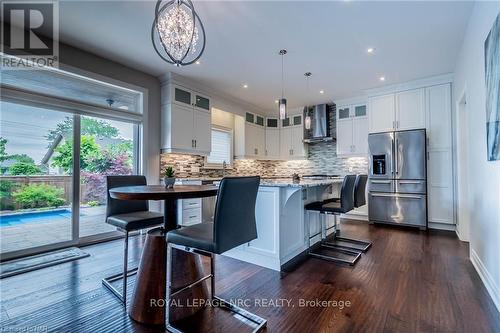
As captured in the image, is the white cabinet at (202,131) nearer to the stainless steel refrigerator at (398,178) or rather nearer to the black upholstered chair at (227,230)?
the black upholstered chair at (227,230)

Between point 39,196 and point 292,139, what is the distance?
5302 millimetres

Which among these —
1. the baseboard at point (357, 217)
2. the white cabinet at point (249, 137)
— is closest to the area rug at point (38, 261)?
the white cabinet at point (249, 137)

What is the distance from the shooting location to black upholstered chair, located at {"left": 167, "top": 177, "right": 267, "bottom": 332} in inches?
59.0

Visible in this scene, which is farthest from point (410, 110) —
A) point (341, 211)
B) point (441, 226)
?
point (341, 211)

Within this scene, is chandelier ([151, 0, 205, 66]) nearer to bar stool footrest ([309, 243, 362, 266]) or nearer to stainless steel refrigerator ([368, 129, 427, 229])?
bar stool footrest ([309, 243, 362, 266])

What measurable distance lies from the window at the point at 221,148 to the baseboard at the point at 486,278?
4.41m

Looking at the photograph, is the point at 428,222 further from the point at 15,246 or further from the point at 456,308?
the point at 15,246

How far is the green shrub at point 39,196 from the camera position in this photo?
3.06m

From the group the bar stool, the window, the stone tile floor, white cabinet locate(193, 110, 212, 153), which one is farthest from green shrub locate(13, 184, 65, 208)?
the bar stool

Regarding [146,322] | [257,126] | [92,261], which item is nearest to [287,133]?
[257,126]

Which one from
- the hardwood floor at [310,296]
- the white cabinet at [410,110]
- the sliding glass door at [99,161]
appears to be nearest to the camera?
the hardwood floor at [310,296]

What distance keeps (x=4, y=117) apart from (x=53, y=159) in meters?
0.69

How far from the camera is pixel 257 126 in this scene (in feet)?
21.2

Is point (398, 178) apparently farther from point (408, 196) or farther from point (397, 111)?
point (397, 111)
